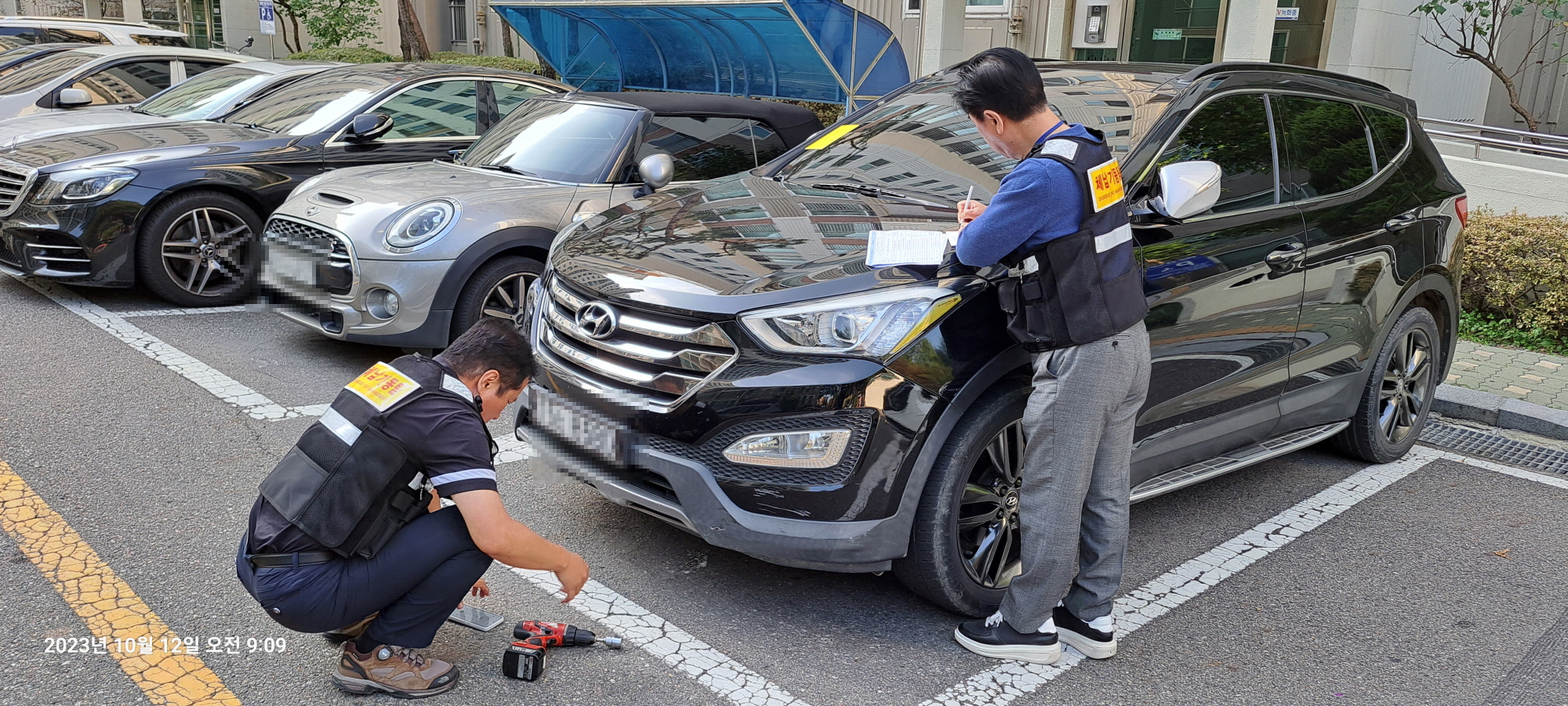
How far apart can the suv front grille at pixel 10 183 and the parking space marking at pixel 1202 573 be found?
259 inches

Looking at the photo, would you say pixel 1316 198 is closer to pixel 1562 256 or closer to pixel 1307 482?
pixel 1307 482

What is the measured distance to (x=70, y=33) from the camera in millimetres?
15734

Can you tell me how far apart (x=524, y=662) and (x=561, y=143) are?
392 cm

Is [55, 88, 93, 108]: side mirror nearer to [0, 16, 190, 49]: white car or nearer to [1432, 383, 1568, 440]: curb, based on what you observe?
→ [0, 16, 190, 49]: white car

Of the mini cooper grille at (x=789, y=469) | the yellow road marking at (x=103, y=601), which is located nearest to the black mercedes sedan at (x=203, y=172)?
the yellow road marking at (x=103, y=601)

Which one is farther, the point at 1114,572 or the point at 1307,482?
the point at 1307,482

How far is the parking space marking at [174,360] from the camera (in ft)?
17.1

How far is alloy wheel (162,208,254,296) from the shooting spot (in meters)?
7.01

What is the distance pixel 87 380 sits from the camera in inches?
216

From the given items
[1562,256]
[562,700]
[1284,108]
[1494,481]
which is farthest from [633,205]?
[1562,256]

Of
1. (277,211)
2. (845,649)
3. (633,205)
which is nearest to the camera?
(845,649)

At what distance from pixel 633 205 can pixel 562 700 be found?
1.91 metres

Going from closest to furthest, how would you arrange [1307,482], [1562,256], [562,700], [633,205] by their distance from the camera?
1. [562,700]
2. [633,205]
3. [1307,482]
4. [1562,256]

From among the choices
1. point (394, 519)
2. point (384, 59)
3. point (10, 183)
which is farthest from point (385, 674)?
point (384, 59)
